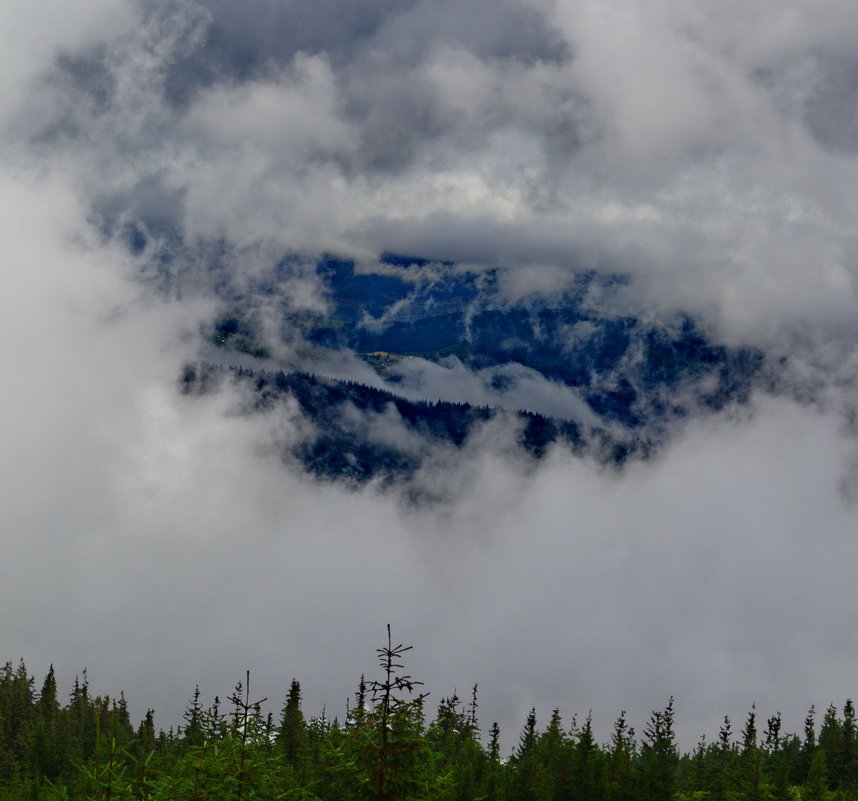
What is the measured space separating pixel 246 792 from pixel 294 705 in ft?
380

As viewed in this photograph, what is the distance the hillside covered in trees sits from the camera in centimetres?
3078

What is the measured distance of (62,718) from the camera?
7584 inches

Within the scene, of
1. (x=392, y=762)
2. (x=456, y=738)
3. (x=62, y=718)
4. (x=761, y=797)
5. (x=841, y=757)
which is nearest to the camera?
(x=392, y=762)

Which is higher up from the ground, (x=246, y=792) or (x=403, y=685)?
(x=403, y=685)

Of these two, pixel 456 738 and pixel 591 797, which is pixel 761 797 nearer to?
pixel 591 797

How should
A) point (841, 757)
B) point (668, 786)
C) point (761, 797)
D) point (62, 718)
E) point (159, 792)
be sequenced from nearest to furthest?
point (159, 792), point (761, 797), point (668, 786), point (841, 757), point (62, 718)

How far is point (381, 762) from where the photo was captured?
32.7 metres

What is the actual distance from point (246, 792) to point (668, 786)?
297 feet

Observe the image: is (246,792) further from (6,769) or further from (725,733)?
(725,733)

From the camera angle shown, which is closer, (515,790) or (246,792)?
(246,792)

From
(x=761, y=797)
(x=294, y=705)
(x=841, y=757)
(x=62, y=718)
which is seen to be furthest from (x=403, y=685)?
(x=62, y=718)

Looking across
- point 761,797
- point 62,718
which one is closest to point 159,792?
point 761,797

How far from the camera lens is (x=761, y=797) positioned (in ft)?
291

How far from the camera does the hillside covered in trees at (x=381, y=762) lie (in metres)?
30.8
